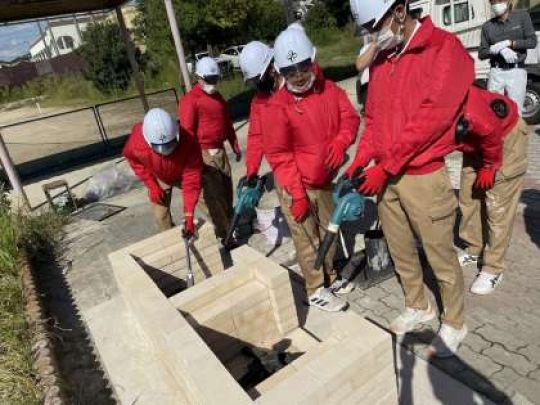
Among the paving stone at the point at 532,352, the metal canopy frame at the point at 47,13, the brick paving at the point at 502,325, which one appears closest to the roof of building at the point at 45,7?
the metal canopy frame at the point at 47,13

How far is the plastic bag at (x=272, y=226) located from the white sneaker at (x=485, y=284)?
7.15 ft

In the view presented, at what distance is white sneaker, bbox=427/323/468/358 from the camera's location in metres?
2.88

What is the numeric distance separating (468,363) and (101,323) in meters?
2.99

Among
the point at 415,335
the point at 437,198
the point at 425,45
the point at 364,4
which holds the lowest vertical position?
the point at 415,335

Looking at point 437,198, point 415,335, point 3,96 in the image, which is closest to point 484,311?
point 415,335

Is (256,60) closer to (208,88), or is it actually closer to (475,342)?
(208,88)

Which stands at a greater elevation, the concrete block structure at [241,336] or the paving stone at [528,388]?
the concrete block structure at [241,336]

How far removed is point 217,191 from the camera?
16.2ft

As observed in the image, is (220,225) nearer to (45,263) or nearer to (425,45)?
(45,263)

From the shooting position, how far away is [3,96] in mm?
33938

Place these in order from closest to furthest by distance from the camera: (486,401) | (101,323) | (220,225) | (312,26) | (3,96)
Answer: (486,401) → (101,323) → (220,225) → (312,26) → (3,96)

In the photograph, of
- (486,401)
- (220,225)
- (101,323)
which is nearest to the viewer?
(486,401)

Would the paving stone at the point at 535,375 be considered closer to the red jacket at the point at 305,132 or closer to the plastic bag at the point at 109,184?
the red jacket at the point at 305,132

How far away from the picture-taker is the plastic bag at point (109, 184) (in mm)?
7977
